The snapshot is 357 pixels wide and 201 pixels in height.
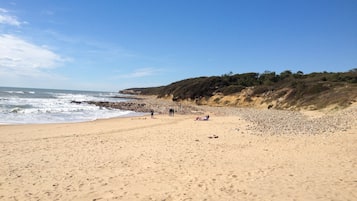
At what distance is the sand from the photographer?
21.8 feet

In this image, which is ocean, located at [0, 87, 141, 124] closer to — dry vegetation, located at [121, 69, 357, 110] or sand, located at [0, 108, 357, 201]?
sand, located at [0, 108, 357, 201]

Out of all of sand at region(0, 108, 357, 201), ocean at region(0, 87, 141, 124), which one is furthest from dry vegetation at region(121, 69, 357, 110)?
ocean at region(0, 87, 141, 124)

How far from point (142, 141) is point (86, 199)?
7448mm

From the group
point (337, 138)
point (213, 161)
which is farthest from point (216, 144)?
point (337, 138)

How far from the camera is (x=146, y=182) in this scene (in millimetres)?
7508

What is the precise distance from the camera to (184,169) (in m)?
8.67

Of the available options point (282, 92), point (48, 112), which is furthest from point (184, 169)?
point (282, 92)

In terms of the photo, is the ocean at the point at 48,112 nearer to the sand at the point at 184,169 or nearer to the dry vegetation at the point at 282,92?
the sand at the point at 184,169

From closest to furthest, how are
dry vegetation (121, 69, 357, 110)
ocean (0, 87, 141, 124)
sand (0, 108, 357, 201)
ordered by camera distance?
1. sand (0, 108, 357, 201)
2. ocean (0, 87, 141, 124)
3. dry vegetation (121, 69, 357, 110)

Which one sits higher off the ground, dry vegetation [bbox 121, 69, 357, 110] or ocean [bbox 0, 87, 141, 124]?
dry vegetation [bbox 121, 69, 357, 110]

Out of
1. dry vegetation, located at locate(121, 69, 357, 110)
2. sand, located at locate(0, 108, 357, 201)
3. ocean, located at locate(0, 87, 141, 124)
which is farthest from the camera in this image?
dry vegetation, located at locate(121, 69, 357, 110)

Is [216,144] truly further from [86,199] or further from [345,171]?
[86,199]

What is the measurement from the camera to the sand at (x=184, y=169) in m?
6.66

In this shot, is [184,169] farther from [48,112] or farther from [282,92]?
[282,92]
